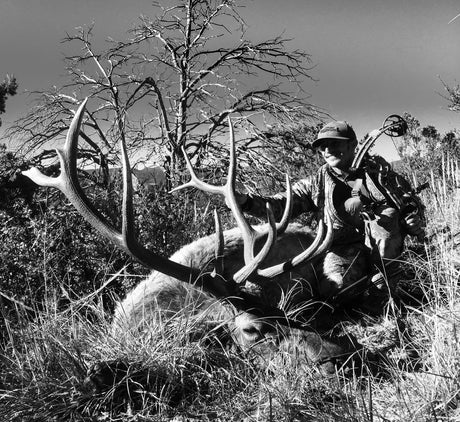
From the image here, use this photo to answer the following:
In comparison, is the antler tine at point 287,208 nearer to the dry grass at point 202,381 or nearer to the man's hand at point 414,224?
the dry grass at point 202,381

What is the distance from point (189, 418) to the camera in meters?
2.50

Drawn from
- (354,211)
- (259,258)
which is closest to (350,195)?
(354,211)

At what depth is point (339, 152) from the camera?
4.26m

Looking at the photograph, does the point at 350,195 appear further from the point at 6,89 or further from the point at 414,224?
the point at 6,89

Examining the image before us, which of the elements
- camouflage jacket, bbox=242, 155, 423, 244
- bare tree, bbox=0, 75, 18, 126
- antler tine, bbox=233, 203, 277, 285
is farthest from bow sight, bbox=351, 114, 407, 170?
bare tree, bbox=0, 75, 18, 126

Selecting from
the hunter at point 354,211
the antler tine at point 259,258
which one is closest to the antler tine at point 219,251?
the antler tine at point 259,258

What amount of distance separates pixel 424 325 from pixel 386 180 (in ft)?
4.93

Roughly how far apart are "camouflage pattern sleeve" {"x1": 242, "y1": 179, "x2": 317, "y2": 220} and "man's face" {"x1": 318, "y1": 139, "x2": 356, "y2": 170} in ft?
1.02

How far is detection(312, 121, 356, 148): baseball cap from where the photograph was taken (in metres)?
4.13

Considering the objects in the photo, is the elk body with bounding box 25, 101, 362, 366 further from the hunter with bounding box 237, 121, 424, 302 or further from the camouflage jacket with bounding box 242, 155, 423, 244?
the camouflage jacket with bounding box 242, 155, 423, 244

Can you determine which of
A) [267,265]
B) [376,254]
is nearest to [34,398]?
[267,265]

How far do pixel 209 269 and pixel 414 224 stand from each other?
171 centimetres

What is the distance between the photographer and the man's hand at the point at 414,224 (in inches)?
158

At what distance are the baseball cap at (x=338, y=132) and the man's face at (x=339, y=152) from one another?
64 millimetres
